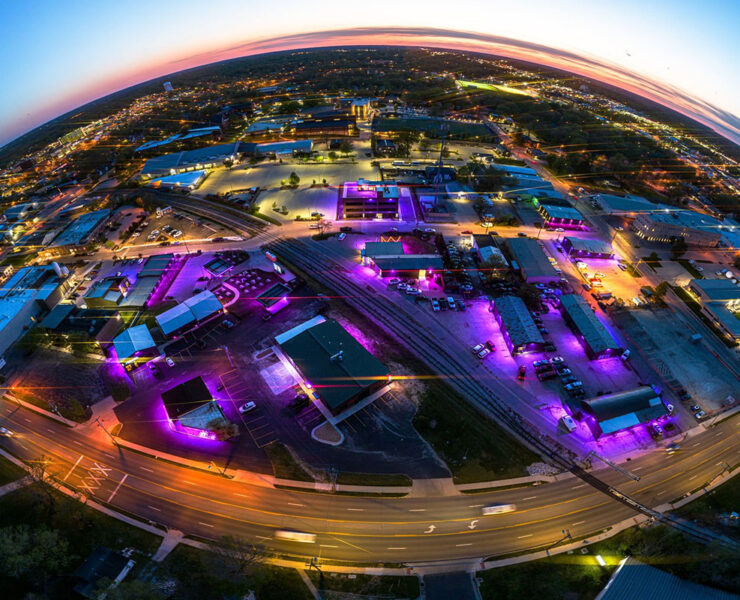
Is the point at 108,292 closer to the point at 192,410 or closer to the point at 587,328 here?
the point at 192,410

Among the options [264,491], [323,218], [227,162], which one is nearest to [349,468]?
[264,491]

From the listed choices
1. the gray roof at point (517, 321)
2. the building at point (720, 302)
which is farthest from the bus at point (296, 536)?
the building at point (720, 302)

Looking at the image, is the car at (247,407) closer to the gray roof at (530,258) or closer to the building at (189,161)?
the gray roof at (530,258)

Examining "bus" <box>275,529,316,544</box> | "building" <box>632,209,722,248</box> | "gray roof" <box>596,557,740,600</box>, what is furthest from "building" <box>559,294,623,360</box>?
"bus" <box>275,529,316,544</box>

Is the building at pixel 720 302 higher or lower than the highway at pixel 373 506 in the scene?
Answer: higher

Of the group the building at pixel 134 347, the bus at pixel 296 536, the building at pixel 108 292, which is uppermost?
the building at pixel 108 292

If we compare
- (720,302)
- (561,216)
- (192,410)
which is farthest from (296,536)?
(561,216)

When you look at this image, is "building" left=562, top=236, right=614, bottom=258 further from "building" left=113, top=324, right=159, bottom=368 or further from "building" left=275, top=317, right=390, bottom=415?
"building" left=113, top=324, right=159, bottom=368
